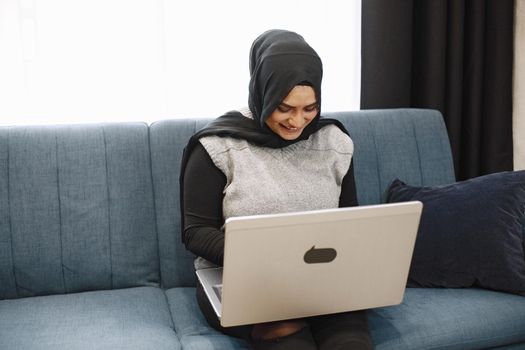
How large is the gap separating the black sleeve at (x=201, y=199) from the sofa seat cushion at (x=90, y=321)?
241 mm

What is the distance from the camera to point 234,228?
1.19 metres

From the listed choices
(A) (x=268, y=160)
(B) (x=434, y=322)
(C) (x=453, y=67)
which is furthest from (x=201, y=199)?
(C) (x=453, y=67)

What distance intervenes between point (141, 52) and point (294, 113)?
0.83 m

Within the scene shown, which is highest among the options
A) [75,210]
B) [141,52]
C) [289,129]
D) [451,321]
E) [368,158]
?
[141,52]

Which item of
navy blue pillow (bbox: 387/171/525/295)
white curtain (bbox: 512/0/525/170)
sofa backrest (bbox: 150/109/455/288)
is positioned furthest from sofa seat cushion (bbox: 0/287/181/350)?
white curtain (bbox: 512/0/525/170)

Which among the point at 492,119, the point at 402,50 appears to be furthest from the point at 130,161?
the point at 492,119

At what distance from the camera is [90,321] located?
1657 millimetres

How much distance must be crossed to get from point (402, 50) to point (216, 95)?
0.77m

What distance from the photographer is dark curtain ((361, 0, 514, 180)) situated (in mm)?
2455

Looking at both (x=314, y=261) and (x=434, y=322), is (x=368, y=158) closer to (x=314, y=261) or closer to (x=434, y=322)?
(x=434, y=322)

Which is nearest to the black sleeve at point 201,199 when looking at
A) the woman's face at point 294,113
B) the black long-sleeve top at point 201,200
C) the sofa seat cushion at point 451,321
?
the black long-sleeve top at point 201,200

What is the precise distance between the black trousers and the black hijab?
0.47 metres

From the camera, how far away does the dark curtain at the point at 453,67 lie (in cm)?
246

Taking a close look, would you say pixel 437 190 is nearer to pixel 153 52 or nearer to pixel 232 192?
pixel 232 192
